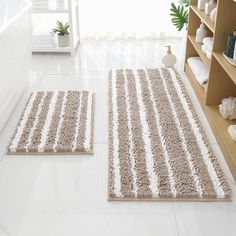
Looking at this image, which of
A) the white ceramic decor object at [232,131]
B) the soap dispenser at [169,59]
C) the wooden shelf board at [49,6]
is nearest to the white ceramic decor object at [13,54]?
the wooden shelf board at [49,6]

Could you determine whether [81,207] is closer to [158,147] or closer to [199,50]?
[158,147]

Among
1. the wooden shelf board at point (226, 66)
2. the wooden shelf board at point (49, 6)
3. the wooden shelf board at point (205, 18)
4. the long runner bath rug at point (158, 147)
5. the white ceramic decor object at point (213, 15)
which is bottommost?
the long runner bath rug at point (158, 147)

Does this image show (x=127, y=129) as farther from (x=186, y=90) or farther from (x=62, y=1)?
(x=62, y=1)

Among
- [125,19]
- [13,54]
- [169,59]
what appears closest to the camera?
[13,54]

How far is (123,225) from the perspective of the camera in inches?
61.7

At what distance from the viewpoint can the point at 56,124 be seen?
229 cm

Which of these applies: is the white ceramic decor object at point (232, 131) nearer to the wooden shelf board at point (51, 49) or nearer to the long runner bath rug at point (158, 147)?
the long runner bath rug at point (158, 147)

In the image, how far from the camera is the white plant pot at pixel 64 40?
345 cm

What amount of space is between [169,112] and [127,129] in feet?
1.16

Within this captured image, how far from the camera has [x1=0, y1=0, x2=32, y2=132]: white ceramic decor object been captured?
2.07 metres

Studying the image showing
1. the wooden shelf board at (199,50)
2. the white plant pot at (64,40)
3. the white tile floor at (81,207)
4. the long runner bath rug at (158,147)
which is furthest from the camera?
Result: the white plant pot at (64,40)

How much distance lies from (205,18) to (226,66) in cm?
64

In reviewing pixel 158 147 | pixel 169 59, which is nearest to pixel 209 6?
pixel 169 59

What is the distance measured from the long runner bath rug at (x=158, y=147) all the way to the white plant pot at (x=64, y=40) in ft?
2.77
